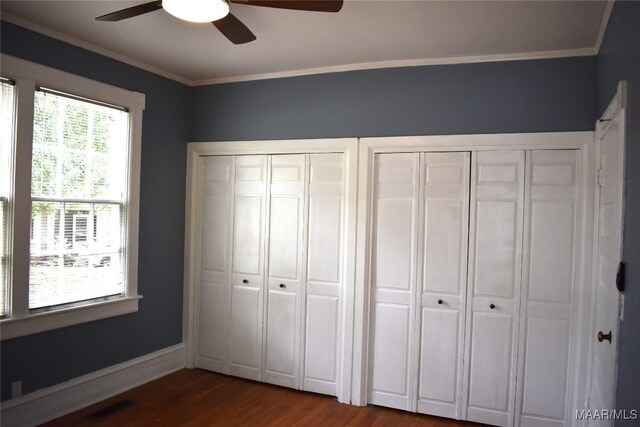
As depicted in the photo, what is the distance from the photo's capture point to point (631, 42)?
1780 mm

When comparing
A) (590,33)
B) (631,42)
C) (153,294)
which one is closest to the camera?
(631,42)

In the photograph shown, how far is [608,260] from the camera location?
2.31 meters

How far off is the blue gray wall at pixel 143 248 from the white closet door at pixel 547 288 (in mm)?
2953

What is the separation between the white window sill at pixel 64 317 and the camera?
9.13 ft

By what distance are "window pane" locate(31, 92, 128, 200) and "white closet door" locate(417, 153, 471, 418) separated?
8.01ft

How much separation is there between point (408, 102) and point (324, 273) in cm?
153

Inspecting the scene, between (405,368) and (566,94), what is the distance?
230 centimetres

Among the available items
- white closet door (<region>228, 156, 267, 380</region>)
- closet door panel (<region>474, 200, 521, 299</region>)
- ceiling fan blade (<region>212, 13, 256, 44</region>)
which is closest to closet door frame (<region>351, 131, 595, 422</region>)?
closet door panel (<region>474, 200, 521, 299</region>)

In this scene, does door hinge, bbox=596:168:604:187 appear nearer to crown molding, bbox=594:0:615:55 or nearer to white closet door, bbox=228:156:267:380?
crown molding, bbox=594:0:615:55

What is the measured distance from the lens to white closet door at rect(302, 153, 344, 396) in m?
3.60

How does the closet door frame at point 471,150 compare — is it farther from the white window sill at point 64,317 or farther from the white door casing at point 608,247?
the white window sill at point 64,317

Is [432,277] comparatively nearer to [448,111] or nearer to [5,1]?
[448,111]

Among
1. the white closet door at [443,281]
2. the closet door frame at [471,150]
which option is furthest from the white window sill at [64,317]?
the white closet door at [443,281]

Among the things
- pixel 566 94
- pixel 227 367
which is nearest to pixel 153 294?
pixel 227 367
